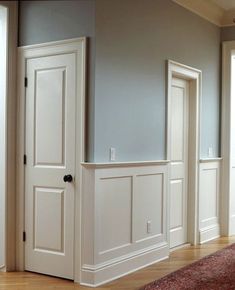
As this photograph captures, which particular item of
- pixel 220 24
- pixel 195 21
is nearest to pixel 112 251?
pixel 195 21

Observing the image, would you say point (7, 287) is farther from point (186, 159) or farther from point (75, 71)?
point (186, 159)

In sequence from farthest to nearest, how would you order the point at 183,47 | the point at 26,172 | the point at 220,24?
1. the point at 220,24
2. the point at 183,47
3. the point at 26,172

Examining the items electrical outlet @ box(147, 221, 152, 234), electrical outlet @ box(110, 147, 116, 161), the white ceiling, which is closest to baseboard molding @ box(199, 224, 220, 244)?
electrical outlet @ box(147, 221, 152, 234)

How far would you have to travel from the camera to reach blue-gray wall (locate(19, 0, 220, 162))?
150 inches

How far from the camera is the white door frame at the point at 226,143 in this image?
5910 mm

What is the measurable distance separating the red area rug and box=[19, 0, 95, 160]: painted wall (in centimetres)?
126

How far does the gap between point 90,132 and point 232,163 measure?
9.81ft

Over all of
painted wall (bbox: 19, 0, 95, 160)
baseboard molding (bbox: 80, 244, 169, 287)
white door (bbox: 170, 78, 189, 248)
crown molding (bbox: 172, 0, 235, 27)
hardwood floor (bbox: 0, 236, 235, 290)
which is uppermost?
crown molding (bbox: 172, 0, 235, 27)

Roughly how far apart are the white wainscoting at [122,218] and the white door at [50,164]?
21cm

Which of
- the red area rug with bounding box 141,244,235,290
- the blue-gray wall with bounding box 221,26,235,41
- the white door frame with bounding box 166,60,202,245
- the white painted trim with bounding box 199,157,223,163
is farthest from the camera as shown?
the blue-gray wall with bounding box 221,26,235,41

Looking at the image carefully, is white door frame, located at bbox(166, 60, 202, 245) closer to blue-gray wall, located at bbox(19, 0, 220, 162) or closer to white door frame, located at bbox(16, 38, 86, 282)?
blue-gray wall, located at bbox(19, 0, 220, 162)

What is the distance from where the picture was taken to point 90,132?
12.4 ft

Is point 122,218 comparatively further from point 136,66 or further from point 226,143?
point 226,143

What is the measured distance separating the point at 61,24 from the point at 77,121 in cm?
89
